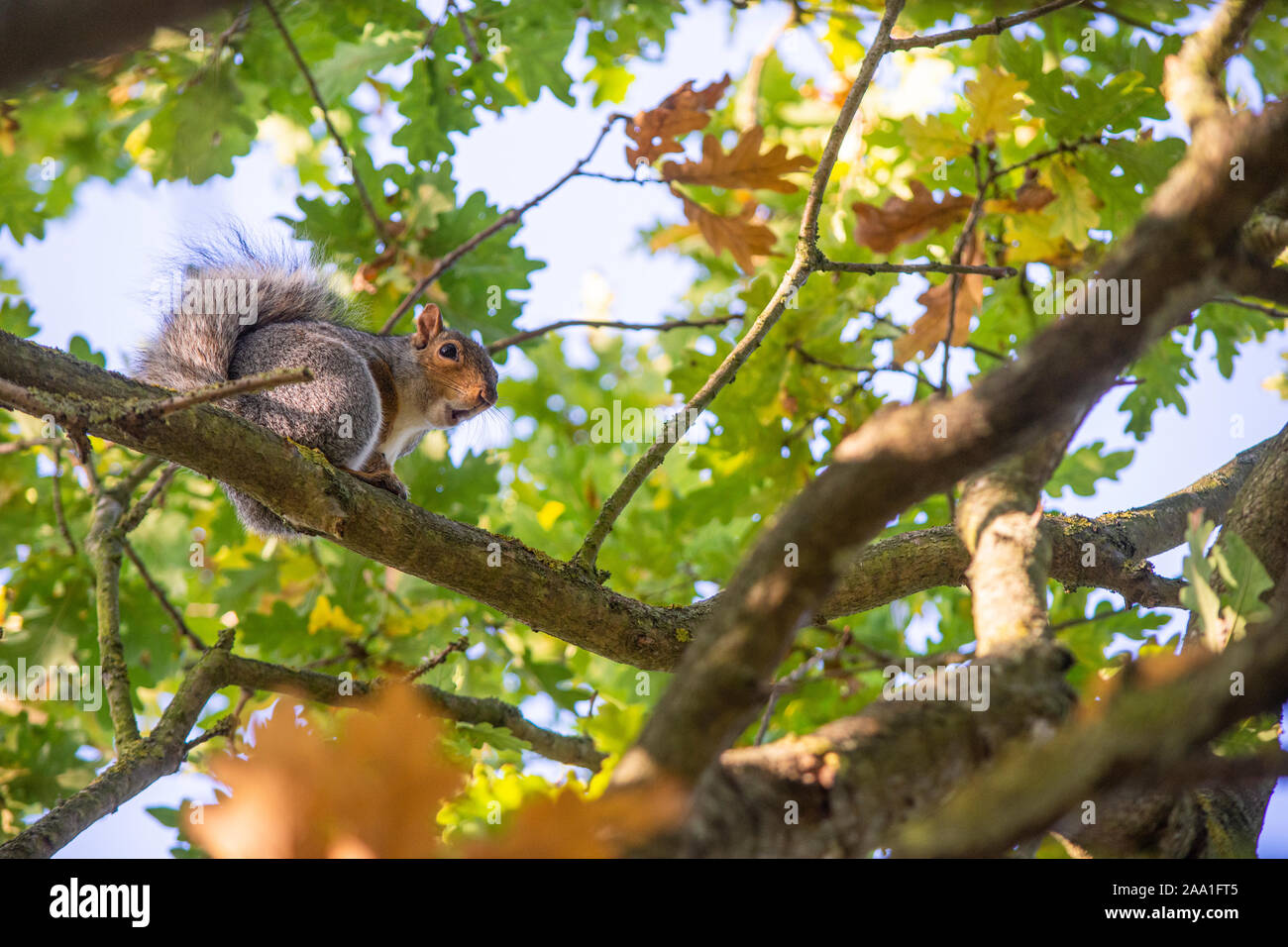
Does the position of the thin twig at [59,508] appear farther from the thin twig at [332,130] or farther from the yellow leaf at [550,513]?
the yellow leaf at [550,513]

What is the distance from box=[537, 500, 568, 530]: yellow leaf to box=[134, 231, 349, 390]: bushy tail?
4.67 feet

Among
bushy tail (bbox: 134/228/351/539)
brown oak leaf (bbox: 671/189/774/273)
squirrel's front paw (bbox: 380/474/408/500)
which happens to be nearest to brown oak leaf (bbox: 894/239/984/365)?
brown oak leaf (bbox: 671/189/774/273)

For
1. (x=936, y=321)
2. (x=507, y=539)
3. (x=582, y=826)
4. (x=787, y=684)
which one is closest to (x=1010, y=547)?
(x=787, y=684)

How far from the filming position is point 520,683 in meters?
5.03

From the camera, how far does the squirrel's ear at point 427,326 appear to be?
13.9 feet

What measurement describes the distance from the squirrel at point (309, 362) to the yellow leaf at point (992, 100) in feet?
6.35

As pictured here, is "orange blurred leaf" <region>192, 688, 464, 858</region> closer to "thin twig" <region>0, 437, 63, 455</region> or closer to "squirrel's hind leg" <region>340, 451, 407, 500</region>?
"squirrel's hind leg" <region>340, 451, 407, 500</region>

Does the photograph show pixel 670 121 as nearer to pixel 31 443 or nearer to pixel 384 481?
pixel 384 481

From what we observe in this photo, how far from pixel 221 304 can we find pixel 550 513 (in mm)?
2064
